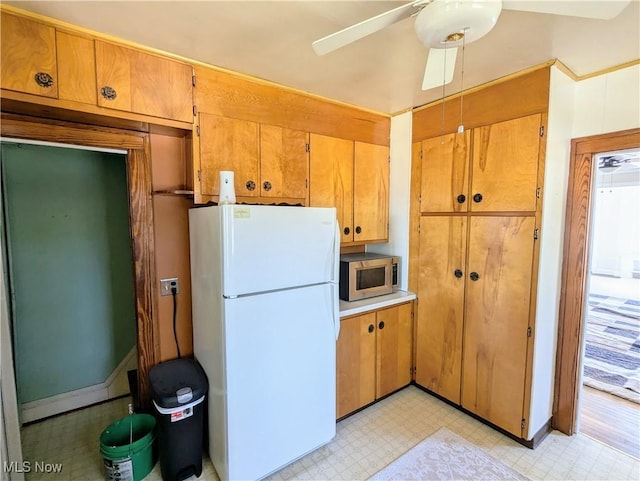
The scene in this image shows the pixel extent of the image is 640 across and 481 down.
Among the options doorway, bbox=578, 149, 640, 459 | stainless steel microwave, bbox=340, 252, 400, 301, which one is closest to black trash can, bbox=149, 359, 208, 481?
stainless steel microwave, bbox=340, 252, 400, 301

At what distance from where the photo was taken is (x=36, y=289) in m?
2.28

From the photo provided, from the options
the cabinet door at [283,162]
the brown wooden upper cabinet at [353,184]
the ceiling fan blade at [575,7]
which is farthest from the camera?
the brown wooden upper cabinet at [353,184]

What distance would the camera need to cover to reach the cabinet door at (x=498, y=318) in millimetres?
1998

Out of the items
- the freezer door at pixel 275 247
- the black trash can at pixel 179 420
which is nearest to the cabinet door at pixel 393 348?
the freezer door at pixel 275 247

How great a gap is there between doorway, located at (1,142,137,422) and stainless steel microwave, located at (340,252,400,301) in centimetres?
169

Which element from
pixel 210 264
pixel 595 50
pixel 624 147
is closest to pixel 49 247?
pixel 210 264

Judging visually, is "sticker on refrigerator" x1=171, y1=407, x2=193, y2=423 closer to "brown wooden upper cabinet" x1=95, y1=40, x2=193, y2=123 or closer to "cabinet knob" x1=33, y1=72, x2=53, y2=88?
"brown wooden upper cabinet" x1=95, y1=40, x2=193, y2=123

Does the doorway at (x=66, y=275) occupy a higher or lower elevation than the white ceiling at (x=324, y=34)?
lower

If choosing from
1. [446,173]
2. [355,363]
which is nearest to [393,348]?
[355,363]

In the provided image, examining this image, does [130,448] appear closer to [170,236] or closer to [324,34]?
[170,236]

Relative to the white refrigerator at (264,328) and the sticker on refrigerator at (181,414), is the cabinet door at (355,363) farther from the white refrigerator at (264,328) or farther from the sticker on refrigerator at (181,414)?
the sticker on refrigerator at (181,414)

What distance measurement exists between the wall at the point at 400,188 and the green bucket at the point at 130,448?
6.94 feet

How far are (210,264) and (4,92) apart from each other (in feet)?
3.71

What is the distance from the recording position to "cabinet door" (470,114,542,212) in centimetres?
191
